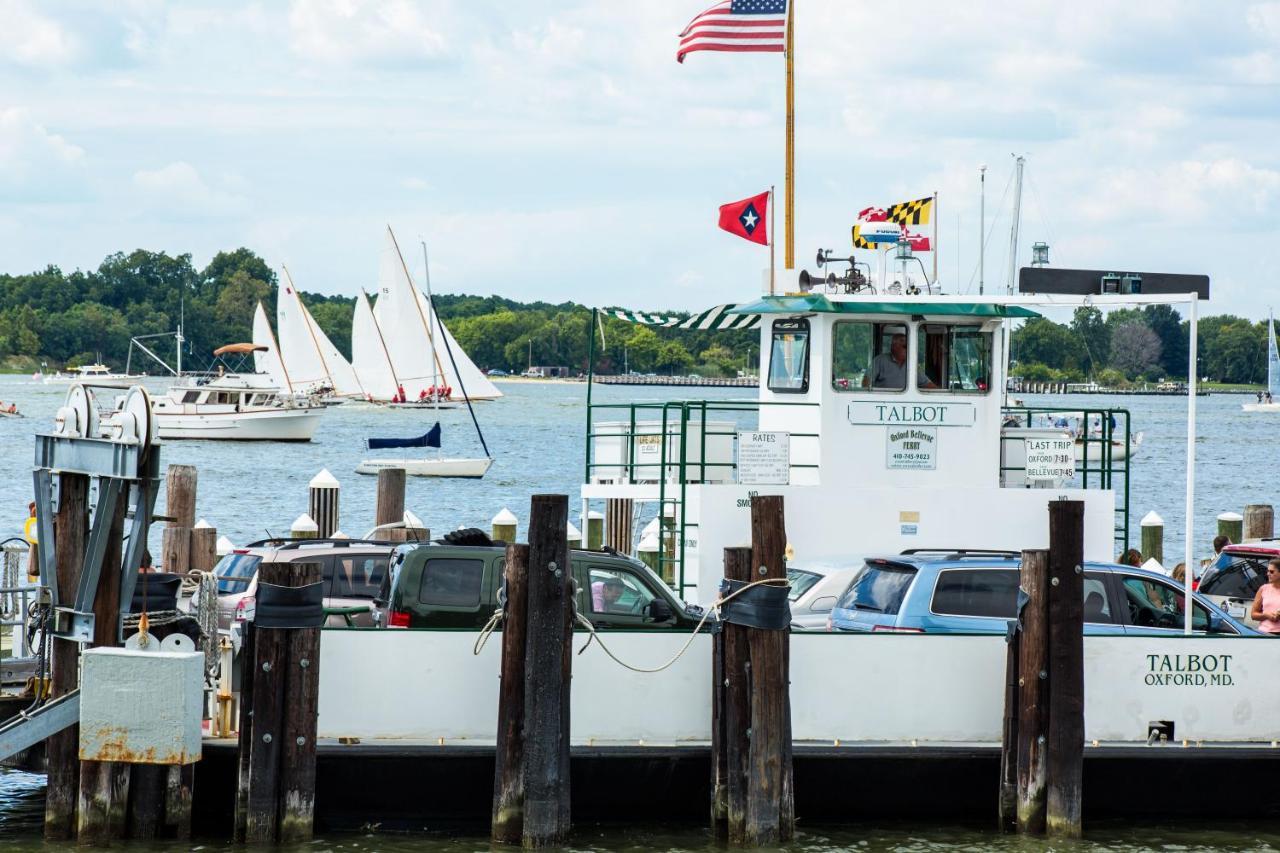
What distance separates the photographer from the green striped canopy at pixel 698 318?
1945 centimetres

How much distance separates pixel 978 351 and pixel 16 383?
19463cm

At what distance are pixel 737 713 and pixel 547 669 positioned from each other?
4.90ft

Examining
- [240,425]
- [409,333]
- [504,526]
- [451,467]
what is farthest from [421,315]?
[504,526]

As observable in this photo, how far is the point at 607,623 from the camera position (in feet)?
49.6

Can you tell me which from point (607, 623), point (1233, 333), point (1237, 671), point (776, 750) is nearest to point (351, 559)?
point (607, 623)

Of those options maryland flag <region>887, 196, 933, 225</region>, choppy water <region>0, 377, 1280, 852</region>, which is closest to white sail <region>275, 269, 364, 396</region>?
choppy water <region>0, 377, 1280, 852</region>

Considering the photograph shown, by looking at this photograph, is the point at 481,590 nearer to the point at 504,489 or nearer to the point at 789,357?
the point at 789,357

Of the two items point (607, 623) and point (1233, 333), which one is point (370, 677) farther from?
point (1233, 333)

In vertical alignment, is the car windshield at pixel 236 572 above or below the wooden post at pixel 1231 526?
below

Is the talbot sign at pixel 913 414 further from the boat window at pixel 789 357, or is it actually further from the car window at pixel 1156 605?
the car window at pixel 1156 605

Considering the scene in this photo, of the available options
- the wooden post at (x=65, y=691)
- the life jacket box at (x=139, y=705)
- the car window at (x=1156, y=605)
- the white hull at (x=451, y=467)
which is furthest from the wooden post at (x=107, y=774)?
the white hull at (x=451, y=467)

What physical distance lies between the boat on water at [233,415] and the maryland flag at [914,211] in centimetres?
7189

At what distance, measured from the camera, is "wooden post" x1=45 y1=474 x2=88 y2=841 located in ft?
42.3

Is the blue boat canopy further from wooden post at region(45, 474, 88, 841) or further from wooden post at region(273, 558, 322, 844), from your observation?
wooden post at region(45, 474, 88, 841)
